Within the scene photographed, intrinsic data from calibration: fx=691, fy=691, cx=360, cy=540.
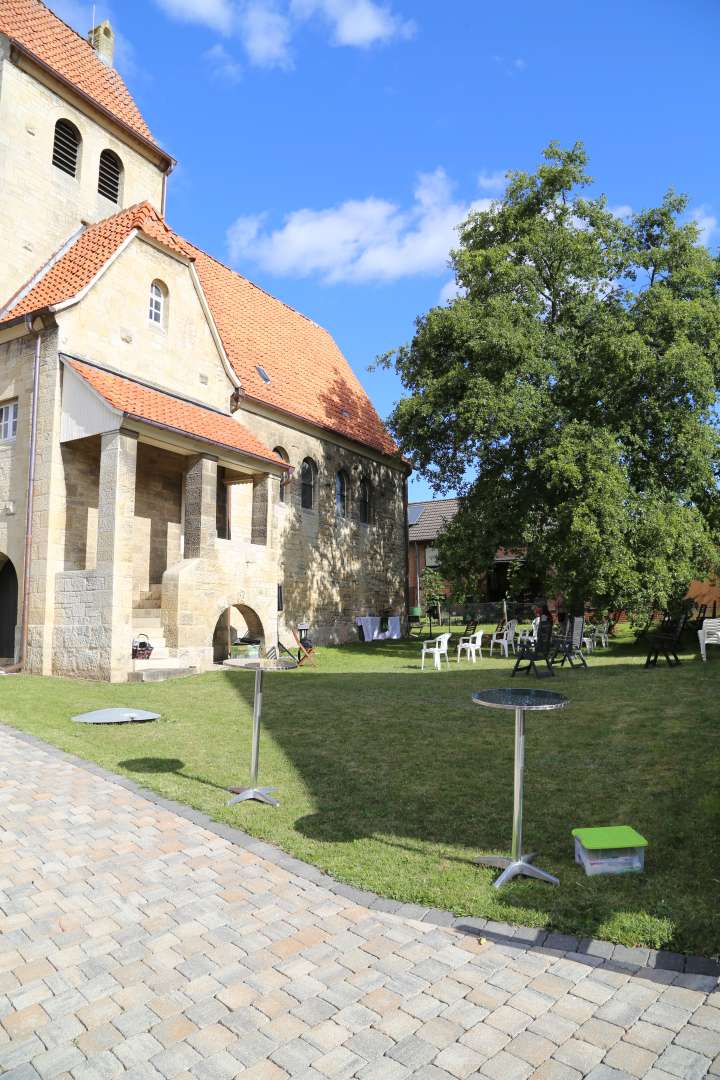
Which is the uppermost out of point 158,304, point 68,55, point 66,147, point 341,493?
point 68,55

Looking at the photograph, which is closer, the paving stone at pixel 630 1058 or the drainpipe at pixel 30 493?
the paving stone at pixel 630 1058

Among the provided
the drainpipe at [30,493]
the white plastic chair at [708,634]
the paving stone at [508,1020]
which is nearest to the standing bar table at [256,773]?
the paving stone at [508,1020]

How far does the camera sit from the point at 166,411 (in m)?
14.8

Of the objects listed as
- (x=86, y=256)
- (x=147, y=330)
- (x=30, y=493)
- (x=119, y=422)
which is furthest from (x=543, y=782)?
(x=86, y=256)

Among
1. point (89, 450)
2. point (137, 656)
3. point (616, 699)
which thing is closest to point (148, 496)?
point (89, 450)

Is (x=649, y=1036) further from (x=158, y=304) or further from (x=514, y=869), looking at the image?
(x=158, y=304)

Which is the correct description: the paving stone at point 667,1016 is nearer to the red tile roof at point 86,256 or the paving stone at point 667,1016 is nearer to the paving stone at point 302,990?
the paving stone at point 302,990

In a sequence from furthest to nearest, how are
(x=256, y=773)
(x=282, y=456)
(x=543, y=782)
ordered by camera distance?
1. (x=282, y=456)
2. (x=543, y=782)
3. (x=256, y=773)

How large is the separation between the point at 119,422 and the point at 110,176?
407 inches

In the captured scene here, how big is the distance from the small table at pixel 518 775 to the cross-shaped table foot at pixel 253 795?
1.91m

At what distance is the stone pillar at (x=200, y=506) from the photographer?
1463 centimetres

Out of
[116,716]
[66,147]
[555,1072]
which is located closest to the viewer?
[555,1072]

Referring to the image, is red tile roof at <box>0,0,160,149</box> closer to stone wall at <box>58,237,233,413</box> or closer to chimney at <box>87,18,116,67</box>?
chimney at <box>87,18,116,67</box>

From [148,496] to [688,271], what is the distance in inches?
621
